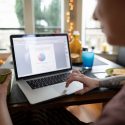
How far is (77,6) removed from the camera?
280cm

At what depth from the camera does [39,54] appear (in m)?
1.37

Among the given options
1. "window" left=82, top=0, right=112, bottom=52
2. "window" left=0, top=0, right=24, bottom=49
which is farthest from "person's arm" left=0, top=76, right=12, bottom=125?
"window" left=82, top=0, right=112, bottom=52

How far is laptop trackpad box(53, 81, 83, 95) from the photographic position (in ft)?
3.63

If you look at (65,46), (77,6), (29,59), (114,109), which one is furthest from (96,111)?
(114,109)

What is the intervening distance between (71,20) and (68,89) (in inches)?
73.5

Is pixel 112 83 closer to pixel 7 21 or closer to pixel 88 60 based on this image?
pixel 88 60

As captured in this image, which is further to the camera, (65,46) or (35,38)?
(65,46)

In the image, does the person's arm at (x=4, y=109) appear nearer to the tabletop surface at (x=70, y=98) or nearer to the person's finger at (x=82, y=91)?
the tabletop surface at (x=70, y=98)

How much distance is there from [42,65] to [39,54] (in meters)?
0.07

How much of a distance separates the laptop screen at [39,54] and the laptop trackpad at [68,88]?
217 millimetres

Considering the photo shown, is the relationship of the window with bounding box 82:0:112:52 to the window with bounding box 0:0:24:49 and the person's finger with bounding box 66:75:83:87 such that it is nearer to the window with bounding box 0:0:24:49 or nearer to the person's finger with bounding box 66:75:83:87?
the window with bounding box 0:0:24:49

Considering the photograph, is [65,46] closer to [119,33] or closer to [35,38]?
[35,38]

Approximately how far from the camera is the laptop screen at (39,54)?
1.27m

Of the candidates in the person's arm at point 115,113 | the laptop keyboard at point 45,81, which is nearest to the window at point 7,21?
the laptop keyboard at point 45,81
